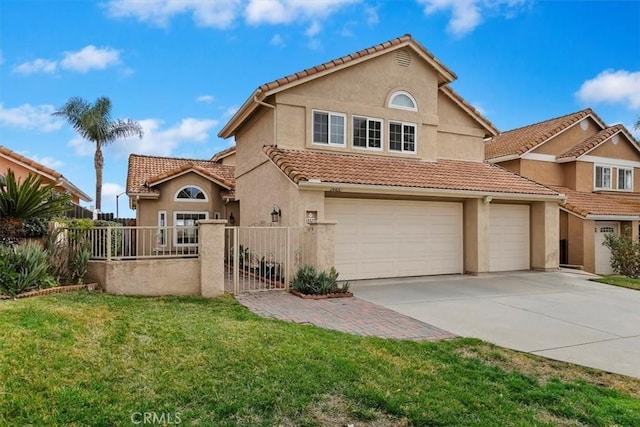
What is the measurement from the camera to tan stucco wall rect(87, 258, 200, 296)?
1070cm

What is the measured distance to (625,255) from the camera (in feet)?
63.2

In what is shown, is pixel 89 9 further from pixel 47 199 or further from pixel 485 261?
pixel 485 261

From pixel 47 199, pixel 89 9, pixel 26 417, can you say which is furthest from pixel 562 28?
pixel 26 417

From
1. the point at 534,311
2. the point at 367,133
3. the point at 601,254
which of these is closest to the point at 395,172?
the point at 367,133

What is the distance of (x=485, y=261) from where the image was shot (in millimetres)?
16359

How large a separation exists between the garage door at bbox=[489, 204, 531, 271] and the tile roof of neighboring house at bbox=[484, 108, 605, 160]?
5818 mm

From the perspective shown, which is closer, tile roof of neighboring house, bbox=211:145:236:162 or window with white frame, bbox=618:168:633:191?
window with white frame, bbox=618:168:633:191

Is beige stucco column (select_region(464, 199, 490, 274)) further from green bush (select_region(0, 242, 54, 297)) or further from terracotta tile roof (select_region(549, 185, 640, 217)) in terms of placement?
green bush (select_region(0, 242, 54, 297))

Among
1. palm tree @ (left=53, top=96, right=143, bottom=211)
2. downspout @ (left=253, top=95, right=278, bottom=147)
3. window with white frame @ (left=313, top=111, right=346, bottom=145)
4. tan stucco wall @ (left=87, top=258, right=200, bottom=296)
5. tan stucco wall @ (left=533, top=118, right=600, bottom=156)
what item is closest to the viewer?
tan stucco wall @ (left=87, top=258, right=200, bottom=296)

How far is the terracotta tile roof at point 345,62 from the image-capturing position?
1458cm

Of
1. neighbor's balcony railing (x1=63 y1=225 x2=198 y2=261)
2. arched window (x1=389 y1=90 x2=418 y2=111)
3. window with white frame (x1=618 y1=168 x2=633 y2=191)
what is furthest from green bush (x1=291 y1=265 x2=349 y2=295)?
window with white frame (x1=618 y1=168 x2=633 y2=191)

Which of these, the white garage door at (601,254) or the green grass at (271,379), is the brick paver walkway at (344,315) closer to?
the green grass at (271,379)

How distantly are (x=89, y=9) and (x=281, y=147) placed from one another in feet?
25.9

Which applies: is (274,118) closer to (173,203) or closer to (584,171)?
(173,203)
